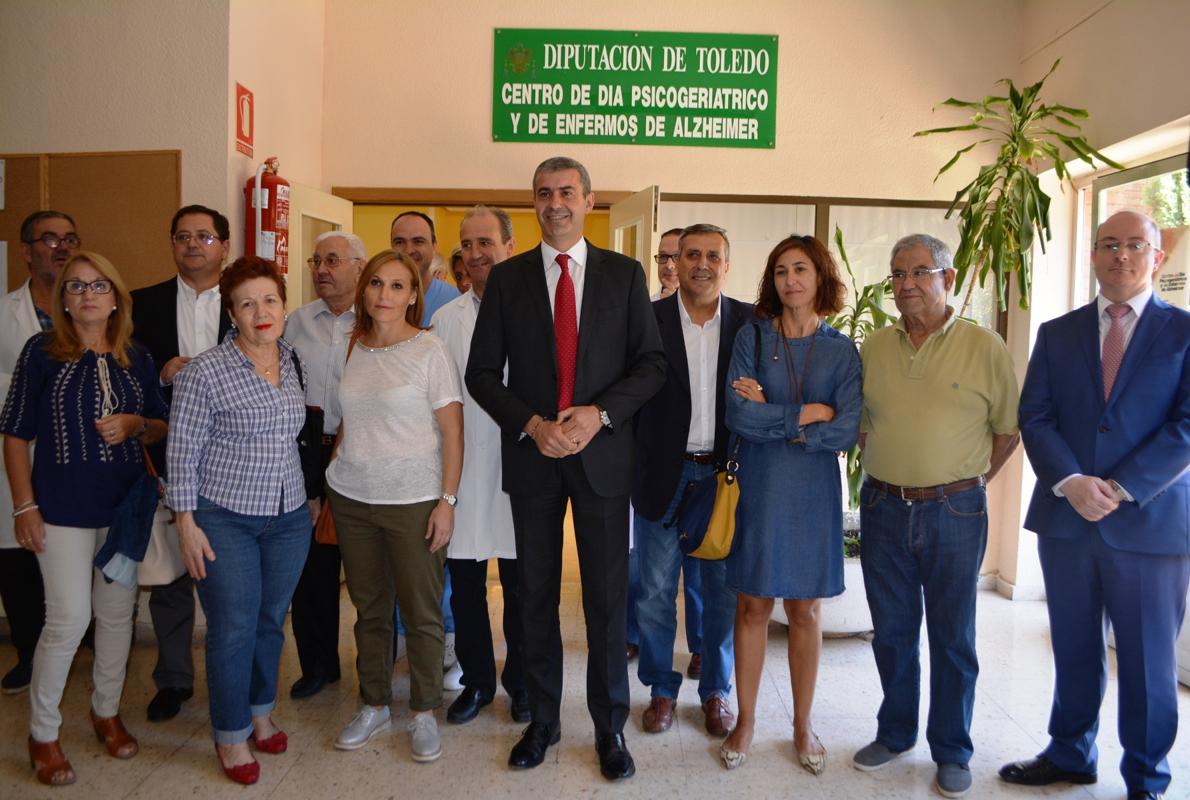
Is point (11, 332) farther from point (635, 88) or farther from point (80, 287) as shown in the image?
point (635, 88)

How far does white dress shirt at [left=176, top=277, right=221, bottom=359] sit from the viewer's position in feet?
10.6

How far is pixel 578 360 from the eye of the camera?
8.70ft

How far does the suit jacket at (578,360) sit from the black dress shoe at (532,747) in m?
0.81

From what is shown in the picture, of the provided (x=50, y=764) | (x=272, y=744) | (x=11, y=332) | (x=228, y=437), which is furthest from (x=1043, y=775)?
(x=11, y=332)

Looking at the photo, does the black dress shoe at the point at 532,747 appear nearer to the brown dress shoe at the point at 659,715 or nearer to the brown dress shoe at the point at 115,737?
the brown dress shoe at the point at 659,715

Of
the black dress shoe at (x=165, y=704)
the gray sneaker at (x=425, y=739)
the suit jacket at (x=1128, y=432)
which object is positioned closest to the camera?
the suit jacket at (x=1128, y=432)

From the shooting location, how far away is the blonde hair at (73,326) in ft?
8.58

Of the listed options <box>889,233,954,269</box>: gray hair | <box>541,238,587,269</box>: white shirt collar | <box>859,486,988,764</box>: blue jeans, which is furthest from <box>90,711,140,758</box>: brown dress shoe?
<box>889,233,954,269</box>: gray hair

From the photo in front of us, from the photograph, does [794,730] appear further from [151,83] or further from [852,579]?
[151,83]

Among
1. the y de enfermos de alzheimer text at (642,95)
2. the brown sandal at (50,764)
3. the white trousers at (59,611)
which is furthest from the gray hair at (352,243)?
the y de enfermos de alzheimer text at (642,95)

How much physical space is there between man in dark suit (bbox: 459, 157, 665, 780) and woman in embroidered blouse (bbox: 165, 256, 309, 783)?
620 mm

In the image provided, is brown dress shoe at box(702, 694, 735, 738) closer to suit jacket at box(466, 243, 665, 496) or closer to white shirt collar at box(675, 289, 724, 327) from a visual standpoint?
suit jacket at box(466, 243, 665, 496)

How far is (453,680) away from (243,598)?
108 centimetres

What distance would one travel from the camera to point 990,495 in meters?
5.17
